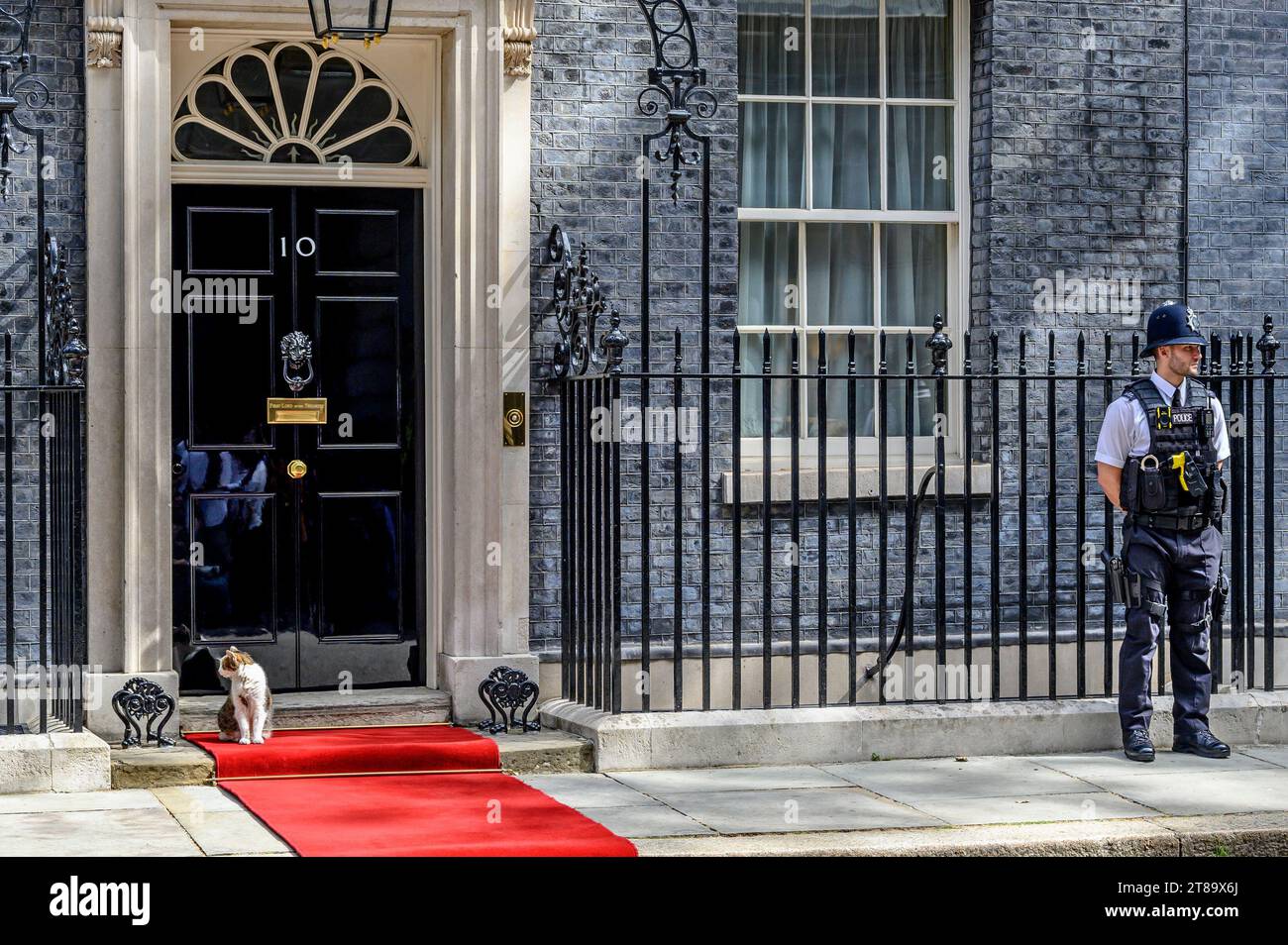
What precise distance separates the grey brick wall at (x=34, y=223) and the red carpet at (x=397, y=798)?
124 centimetres

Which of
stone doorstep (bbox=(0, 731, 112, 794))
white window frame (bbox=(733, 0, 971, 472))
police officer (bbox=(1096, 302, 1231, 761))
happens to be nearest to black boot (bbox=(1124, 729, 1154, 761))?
police officer (bbox=(1096, 302, 1231, 761))

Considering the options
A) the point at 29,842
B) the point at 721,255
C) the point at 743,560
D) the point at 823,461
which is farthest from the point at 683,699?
the point at 29,842

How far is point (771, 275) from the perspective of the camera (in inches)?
392

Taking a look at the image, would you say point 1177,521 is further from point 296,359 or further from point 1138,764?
point 296,359

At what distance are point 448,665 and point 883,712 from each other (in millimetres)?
2198

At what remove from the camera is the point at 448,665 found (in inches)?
360

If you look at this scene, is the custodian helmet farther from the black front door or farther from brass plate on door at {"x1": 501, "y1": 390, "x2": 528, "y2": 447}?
the black front door

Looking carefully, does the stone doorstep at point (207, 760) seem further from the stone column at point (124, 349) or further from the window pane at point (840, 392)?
the window pane at point (840, 392)

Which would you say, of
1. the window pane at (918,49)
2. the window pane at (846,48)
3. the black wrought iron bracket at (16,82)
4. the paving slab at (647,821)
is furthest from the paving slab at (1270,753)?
the black wrought iron bracket at (16,82)

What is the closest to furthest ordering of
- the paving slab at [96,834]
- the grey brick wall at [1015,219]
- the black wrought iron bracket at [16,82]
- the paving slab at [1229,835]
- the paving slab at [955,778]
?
the paving slab at [96,834] < the paving slab at [1229,835] < the paving slab at [955,778] < the black wrought iron bracket at [16,82] < the grey brick wall at [1015,219]

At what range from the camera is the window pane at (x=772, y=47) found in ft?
32.2

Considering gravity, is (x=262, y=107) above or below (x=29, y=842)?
above

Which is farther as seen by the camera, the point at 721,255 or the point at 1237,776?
the point at 721,255

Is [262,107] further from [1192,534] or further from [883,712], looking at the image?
[1192,534]
